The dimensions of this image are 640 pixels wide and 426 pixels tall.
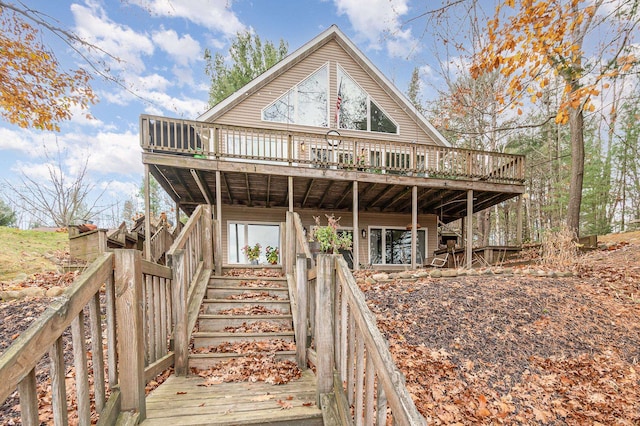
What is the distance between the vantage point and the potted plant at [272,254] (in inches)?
390

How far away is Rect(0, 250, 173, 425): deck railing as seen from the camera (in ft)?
3.98

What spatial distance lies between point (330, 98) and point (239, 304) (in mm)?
9173

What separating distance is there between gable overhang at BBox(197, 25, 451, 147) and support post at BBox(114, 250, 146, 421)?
872cm

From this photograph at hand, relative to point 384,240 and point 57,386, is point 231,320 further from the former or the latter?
point 384,240

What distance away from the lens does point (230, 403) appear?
7.47ft

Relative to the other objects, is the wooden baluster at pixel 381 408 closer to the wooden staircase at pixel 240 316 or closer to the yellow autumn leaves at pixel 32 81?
the wooden staircase at pixel 240 316

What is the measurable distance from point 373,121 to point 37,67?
971cm

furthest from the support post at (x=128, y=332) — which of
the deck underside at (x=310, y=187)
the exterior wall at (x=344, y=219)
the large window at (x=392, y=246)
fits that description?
the large window at (x=392, y=246)

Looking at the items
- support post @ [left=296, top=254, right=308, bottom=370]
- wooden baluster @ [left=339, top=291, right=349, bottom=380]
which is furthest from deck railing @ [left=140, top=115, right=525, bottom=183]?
wooden baluster @ [left=339, top=291, right=349, bottom=380]

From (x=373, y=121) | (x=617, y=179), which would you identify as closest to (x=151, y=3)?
(x=373, y=121)

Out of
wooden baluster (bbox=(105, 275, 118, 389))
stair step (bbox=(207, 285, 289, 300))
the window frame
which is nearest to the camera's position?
wooden baluster (bbox=(105, 275, 118, 389))

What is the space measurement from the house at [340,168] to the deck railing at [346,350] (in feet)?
17.9

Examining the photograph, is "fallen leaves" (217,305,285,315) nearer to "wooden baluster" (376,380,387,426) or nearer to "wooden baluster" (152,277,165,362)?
"wooden baluster" (152,277,165,362)

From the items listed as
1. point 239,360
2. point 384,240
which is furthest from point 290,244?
point 384,240
